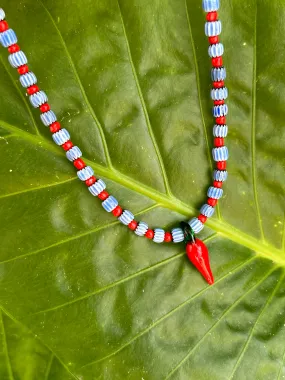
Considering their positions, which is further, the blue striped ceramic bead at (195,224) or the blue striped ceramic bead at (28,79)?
the blue striped ceramic bead at (195,224)

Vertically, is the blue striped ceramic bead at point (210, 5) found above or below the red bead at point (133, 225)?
above

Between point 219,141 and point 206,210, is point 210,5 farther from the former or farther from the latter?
point 206,210

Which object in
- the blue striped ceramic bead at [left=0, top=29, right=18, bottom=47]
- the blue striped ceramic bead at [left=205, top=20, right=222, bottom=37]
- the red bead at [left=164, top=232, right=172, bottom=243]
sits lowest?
the red bead at [left=164, top=232, right=172, bottom=243]

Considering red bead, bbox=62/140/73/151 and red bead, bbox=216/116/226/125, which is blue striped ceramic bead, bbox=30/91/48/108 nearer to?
red bead, bbox=62/140/73/151

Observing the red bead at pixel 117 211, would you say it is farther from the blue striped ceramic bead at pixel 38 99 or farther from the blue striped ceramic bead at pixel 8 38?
the blue striped ceramic bead at pixel 8 38

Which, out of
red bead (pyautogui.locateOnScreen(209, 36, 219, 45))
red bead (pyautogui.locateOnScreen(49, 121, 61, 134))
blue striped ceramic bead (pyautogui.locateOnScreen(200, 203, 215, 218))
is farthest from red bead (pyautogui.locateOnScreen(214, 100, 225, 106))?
red bead (pyautogui.locateOnScreen(49, 121, 61, 134))

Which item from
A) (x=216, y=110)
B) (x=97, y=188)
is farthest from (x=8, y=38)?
(x=216, y=110)

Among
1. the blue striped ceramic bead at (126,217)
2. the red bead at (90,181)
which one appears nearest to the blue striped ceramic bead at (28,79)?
the red bead at (90,181)
